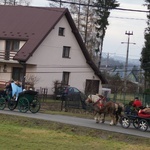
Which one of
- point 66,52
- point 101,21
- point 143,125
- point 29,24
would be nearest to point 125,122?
point 143,125

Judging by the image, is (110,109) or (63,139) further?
(110,109)

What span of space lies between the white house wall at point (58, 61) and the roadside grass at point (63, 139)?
28179mm

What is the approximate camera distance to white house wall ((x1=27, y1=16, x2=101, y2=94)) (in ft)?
171

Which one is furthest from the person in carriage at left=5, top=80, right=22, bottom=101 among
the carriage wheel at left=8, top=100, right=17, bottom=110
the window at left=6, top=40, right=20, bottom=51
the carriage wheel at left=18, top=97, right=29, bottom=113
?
the window at left=6, top=40, right=20, bottom=51

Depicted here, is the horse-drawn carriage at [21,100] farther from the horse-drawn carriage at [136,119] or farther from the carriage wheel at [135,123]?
the carriage wheel at [135,123]

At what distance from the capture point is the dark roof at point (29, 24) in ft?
164

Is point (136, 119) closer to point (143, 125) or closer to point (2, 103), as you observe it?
point (143, 125)

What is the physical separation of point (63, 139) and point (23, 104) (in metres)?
12.8

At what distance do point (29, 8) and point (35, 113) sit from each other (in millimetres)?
26195

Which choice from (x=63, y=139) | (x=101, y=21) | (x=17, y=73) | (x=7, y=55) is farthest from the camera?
(x=101, y=21)

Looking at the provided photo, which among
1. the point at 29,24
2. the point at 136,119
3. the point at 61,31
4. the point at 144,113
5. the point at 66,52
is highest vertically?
the point at 29,24

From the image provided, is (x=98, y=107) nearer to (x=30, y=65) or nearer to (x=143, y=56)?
(x=30, y=65)

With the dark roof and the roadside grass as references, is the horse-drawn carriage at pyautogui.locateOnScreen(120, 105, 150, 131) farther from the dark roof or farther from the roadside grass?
the dark roof

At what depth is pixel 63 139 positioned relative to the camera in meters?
18.4
